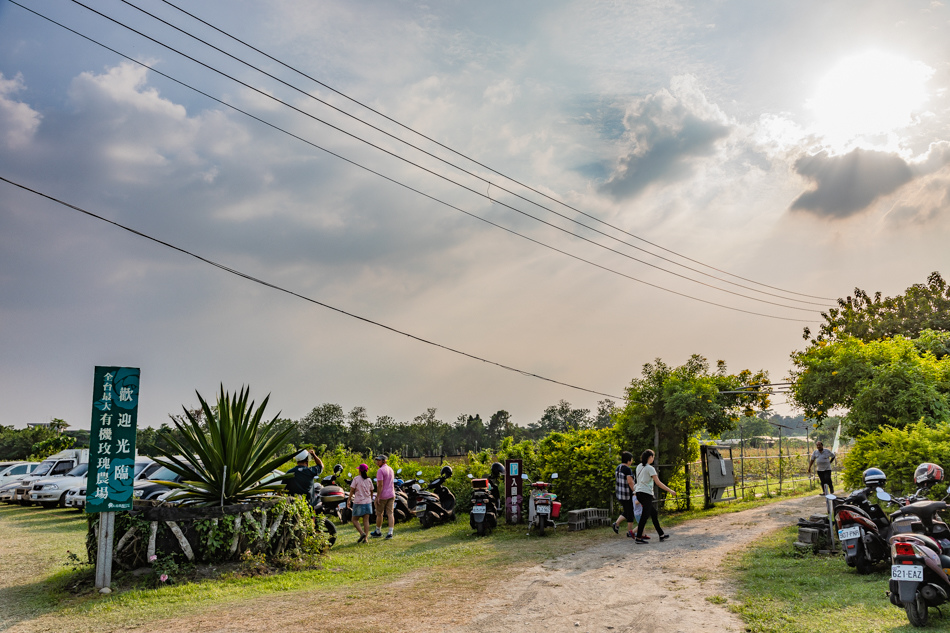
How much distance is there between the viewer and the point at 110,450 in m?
8.22

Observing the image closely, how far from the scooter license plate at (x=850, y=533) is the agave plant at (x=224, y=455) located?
796cm

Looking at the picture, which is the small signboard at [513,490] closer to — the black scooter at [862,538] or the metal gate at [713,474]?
the metal gate at [713,474]

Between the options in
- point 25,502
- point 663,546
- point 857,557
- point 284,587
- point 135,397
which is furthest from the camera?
point 25,502

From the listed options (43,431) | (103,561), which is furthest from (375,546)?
(43,431)

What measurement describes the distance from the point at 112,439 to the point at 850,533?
9.77 metres

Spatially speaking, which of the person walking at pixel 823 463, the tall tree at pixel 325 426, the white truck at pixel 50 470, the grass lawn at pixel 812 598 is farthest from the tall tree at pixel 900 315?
the tall tree at pixel 325 426

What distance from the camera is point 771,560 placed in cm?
879

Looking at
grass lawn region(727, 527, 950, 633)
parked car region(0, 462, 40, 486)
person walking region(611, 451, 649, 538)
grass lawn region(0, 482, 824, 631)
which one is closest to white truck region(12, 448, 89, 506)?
parked car region(0, 462, 40, 486)

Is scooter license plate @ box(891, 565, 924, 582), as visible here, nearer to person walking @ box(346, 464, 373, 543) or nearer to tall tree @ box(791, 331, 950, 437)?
tall tree @ box(791, 331, 950, 437)

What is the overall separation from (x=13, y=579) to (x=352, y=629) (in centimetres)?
607

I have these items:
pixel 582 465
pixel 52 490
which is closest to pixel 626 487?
pixel 582 465

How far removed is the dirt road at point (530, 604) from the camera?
19.7 feet

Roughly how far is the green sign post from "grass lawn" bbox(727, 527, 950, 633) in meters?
7.71

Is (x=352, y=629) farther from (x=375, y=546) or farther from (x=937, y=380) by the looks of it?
(x=937, y=380)
